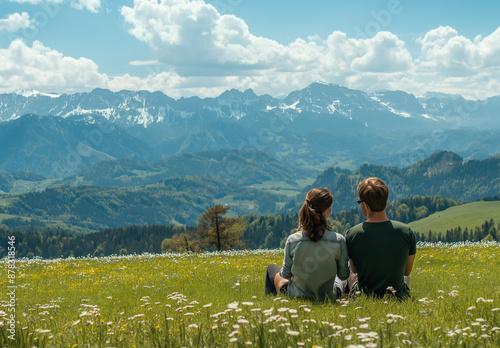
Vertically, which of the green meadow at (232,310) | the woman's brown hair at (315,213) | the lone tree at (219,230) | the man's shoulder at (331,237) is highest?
the woman's brown hair at (315,213)

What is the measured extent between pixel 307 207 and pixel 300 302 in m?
1.84

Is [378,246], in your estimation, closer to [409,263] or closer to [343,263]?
[343,263]

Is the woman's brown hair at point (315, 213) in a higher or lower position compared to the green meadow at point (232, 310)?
higher

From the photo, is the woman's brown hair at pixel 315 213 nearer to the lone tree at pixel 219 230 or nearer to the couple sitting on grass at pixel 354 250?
the couple sitting on grass at pixel 354 250

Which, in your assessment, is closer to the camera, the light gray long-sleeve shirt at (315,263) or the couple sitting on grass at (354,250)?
the couple sitting on grass at (354,250)

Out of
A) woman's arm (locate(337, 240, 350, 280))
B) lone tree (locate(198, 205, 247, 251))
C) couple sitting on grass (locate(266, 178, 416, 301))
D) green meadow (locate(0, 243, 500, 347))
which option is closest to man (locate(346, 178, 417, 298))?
couple sitting on grass (locate(266, 178, 416, 301))

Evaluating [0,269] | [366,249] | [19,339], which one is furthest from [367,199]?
[0,269]

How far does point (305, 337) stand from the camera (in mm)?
4539

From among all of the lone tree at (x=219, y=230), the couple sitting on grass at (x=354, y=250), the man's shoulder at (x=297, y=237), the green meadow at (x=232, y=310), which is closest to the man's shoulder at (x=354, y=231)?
the couple sitting on grass at (x=354, y=250)

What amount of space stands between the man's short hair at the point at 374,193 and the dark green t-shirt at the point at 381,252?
440mm

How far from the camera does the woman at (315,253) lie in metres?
7.69

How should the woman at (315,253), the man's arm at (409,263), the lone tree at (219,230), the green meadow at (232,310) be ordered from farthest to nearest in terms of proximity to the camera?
the lone tree at (219,230)
the man's arm at (409,263)
the woman at (315,253)
the green meadow at (232,310)

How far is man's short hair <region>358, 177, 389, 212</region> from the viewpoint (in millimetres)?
7641

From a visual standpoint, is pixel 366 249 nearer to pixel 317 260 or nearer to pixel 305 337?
pixel 317 260
